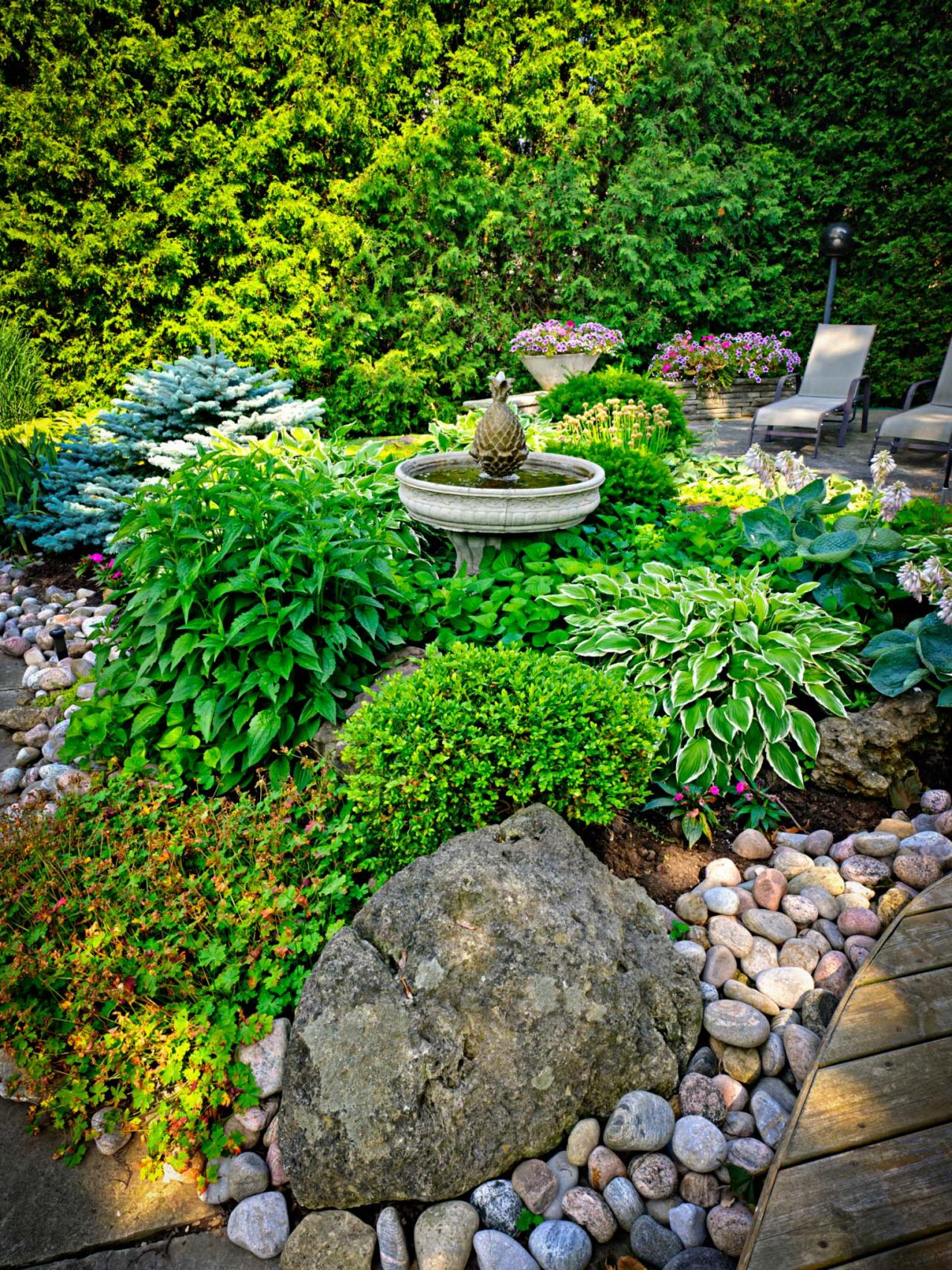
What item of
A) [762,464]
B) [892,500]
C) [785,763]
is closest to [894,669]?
[785,763]

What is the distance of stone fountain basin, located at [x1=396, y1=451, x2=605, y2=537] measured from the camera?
10.7 feet

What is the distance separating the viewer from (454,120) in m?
7.95

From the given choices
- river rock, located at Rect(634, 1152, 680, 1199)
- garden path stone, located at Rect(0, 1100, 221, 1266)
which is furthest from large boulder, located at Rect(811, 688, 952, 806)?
garden path stone, located at Rect(0, 1100, 221, 1266)

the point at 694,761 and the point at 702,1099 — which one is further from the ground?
the point at 694,761

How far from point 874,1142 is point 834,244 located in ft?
33.1

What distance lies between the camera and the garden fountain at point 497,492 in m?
3.29

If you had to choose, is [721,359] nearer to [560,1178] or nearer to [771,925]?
[771,925]

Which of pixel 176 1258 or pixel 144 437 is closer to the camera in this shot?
pixel 176 1258

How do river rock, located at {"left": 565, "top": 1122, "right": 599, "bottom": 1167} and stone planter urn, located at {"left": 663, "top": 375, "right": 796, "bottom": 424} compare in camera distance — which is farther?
stone planter urn, located at {"left": 663, "top": 375, "right": 796, "bottom": 424}

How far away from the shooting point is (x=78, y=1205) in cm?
166

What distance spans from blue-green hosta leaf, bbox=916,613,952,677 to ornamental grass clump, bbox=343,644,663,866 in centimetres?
111

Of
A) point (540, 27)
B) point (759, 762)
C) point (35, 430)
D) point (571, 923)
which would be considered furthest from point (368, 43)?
point (571, 923)

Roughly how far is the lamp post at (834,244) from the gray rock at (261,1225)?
1043 cm

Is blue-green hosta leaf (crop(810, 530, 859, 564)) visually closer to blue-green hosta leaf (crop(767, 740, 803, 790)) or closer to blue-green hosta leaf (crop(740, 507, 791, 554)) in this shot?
blue-green hosta leaf (crop(740, 507, 791, 554))
